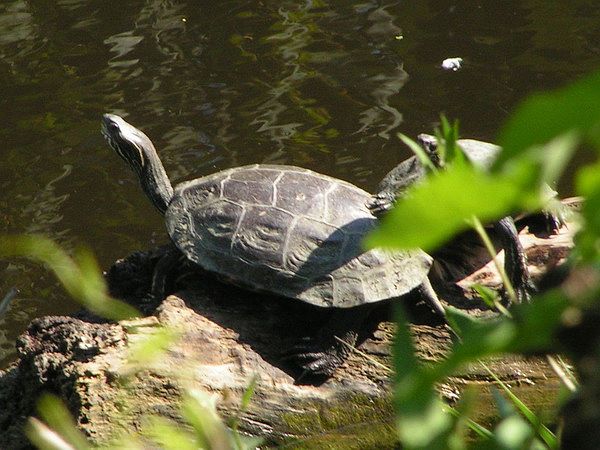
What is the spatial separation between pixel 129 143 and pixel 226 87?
10.1ft

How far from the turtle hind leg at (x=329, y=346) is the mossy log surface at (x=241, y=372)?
0.05 meters

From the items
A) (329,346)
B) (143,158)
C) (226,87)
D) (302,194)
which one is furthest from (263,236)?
(226,87)

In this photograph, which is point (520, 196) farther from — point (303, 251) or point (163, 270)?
point (163, 270)

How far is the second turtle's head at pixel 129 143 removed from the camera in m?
4.23

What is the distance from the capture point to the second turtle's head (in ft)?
13.9

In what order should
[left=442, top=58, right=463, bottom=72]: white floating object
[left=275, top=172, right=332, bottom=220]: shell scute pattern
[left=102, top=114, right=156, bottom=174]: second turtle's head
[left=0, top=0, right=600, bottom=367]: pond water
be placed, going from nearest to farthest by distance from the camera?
1. [left=275, top=172, right=332, bottom=220]: shell scute pattern
2. [left=102, top=114, right=156, bottom=174]: second turtle's head
3. [left=0, top=0, right=600, bottom=367]: pond water
4. [left=442, top=58, right=463, bottom=72]: white floating object

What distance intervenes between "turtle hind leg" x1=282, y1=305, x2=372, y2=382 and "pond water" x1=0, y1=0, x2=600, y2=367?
2.23m

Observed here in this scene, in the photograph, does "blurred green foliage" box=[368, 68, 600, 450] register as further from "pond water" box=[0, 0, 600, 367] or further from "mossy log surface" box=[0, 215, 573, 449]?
"pond water" box=[0, 0, 600, 367]

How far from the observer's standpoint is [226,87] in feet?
23.8

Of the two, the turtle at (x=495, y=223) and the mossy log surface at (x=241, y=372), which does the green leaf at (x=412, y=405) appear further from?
the turtle at (x=495, y=223)

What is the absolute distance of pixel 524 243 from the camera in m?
3.74

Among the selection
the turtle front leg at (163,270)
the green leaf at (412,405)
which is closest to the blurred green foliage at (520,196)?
the green leaf at (412,405)

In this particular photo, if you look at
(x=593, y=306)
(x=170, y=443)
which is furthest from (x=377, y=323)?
(x=593, y=306)

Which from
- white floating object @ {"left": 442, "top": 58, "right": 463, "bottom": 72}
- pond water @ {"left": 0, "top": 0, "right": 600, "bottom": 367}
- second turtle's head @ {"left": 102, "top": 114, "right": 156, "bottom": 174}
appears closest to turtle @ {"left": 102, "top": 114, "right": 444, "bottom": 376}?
second turtle's head @ {"left": 102, "top": 114, "right": 156, "bottom": 174}
